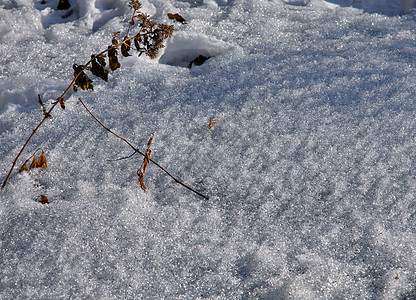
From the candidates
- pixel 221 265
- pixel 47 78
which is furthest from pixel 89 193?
pixel 47 78

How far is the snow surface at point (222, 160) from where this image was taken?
1.70m

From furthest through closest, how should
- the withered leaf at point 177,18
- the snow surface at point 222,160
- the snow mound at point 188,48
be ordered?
the withered leaf at point 177,18, the snow mound at point 188,48, the snow surface at point 222,160

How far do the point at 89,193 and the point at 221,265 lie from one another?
0.81 meters

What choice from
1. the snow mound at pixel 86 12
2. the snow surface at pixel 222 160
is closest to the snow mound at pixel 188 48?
the snow surface at pixel 222 160

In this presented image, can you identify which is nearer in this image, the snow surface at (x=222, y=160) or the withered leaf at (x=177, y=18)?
the snow surface at (x=222, y=160)

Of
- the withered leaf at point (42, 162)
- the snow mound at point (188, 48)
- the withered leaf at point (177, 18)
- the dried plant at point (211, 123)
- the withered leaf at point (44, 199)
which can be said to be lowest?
the withered leaf at point (44, 199)

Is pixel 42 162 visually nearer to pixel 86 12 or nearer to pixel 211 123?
pixel 211 123

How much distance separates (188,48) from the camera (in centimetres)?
302

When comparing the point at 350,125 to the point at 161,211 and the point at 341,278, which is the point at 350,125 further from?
the point at 161,211

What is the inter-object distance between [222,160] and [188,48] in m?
1.22

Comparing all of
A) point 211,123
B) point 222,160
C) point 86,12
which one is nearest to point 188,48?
point 211,123

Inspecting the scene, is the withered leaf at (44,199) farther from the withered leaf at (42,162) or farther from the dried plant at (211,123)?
the dried plant at (211,123)

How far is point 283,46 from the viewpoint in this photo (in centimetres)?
293

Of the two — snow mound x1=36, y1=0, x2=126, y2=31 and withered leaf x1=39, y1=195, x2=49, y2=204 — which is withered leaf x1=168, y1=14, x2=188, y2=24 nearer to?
snow mound x1=36, y1=0, x2=126, y2=31
